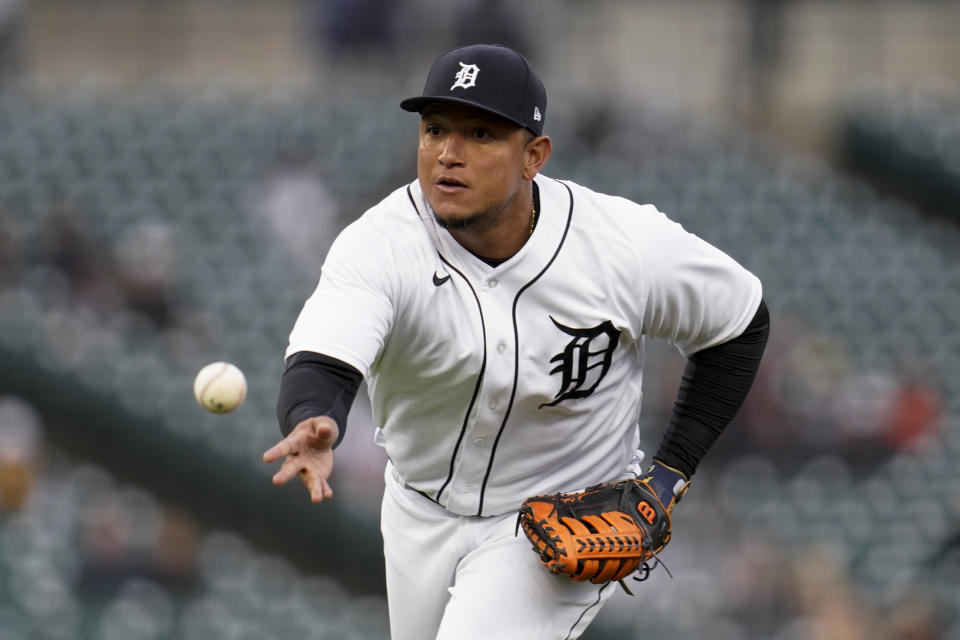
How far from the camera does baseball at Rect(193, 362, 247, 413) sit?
276 centimetres

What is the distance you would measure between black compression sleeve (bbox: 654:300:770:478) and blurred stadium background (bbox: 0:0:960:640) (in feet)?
10.6

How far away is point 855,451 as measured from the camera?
7137 mm

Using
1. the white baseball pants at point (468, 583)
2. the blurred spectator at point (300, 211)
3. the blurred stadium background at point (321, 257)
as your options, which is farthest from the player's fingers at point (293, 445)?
Answer: the blurred spectator at point (300, 211)

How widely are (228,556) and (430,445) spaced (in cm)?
419

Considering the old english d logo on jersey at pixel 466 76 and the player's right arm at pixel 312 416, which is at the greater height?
the old english d logo on jersey at pixel 466 76

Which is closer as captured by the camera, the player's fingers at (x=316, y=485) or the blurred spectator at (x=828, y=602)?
the player's fingers at (x=316, y=485)

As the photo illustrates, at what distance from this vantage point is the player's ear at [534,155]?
268 cm

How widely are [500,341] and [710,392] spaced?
0.65 meters

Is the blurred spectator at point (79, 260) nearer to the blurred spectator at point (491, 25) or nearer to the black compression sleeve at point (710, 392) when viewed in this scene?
the blurred spectator at point (491, 25)

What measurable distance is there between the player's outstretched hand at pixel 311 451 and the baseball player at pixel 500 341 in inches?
6.2

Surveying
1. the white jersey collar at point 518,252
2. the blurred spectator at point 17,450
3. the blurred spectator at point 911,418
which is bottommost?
the blurred spectator at point 17,450

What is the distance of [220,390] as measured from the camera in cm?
276

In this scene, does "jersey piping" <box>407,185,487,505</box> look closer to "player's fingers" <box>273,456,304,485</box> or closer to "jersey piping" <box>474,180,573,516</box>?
"jersey piping" <box>474,180,573,516</box>

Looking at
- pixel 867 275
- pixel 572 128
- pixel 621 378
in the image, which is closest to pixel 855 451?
pixel 867 275
